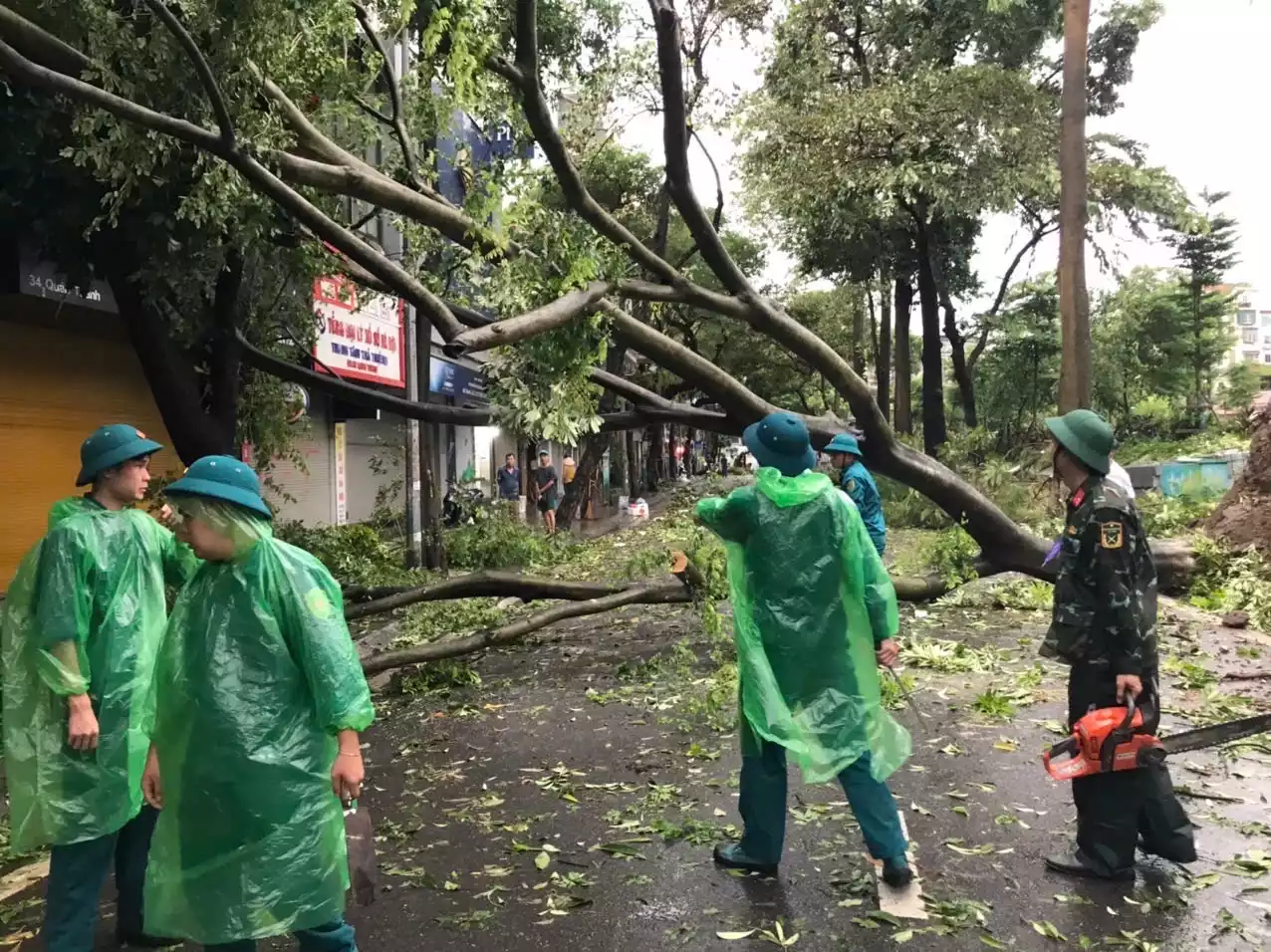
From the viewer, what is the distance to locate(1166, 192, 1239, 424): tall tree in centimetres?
3547

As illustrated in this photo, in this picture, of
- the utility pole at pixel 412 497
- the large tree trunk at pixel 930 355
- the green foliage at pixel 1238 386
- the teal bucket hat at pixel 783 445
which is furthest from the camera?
the green foliage at pixel 1238 386

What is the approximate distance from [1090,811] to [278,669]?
9.93ft

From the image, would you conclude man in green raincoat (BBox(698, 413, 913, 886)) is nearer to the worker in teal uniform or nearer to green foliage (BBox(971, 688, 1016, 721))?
green foliage (BBox(971, 688, 1016, 721))

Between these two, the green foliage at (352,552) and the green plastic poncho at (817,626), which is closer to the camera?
the green plastic poncho at (817,626)

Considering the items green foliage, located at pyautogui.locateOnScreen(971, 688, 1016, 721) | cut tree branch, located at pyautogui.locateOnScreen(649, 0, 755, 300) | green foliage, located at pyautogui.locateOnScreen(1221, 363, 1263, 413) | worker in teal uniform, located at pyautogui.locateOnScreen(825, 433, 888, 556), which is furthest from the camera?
green foliage, located at pyautogui.locateOnScreen(1221, 363, 1263, 413)

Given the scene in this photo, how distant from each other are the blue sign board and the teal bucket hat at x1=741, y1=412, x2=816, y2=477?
13742mm

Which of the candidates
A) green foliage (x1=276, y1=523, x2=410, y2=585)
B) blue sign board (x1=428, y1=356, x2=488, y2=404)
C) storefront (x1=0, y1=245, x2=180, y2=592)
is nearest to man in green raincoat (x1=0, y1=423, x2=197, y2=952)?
storefront (x1=0, y1=245, x2=180, y2=592)

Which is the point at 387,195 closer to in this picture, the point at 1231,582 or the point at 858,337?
the point at 1231,582

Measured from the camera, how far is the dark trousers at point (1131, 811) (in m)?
3.46

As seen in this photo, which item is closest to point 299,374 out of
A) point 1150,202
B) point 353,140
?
point 353,140

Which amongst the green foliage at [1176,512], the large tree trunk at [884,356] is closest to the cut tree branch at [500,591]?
the green foliage at [1176,512]

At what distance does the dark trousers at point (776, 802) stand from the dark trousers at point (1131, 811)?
30.1 inches

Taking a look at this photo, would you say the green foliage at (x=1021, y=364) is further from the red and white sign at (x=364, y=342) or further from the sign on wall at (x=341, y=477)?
the sign on wall at (x=341, y=477)

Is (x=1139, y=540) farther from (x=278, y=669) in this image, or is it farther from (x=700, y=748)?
(x=278, y=669)
